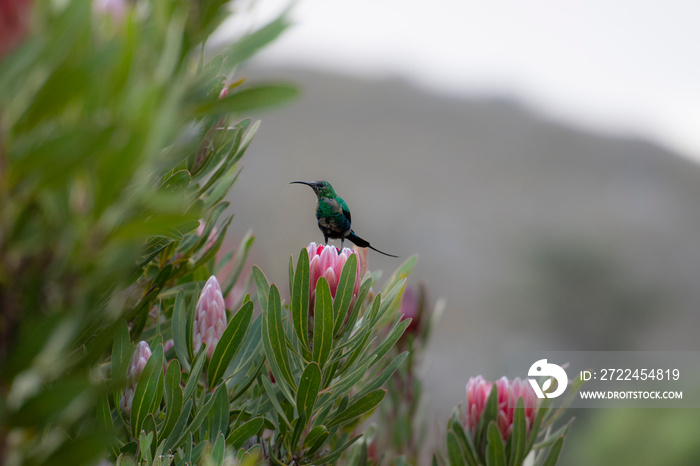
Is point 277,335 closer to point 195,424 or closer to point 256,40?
point 195,424

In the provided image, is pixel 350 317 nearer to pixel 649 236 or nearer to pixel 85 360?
pixel 85 360

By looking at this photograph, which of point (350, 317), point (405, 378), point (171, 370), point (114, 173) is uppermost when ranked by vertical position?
point (114, 173)

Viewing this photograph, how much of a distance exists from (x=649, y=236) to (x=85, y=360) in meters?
31.7

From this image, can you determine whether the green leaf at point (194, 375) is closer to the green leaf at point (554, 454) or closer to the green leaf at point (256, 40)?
the green leaf at point (256, 40)

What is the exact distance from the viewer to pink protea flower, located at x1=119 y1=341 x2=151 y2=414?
72 centimetres

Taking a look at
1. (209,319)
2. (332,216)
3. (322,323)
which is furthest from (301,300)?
(332,216)

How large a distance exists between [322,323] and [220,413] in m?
0.16

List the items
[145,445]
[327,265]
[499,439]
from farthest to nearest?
[499,439] < [327,265] < [145,445]

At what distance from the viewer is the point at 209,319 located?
79 cm

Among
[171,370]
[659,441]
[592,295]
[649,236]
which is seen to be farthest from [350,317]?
[649,236]

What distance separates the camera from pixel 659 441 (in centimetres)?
646

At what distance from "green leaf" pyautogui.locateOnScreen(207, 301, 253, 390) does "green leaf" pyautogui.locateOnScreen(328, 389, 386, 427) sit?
0.53 ft

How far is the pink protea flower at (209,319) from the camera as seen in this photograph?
2.58 ft

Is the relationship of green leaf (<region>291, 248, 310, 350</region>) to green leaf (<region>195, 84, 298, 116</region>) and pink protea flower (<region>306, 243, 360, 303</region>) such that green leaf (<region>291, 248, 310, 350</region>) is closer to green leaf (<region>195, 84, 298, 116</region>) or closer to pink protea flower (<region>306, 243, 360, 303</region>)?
pink protea flower (<region>306, 243, 360, 303</region>)
